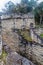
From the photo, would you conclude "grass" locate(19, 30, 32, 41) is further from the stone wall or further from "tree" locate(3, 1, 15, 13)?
"tree" locate(3, 1, 15, 13)

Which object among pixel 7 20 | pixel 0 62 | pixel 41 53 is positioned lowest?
pixel 41 53

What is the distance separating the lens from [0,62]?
14.2 metres

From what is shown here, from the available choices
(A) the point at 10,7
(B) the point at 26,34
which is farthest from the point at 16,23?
(A) the point at 10,7

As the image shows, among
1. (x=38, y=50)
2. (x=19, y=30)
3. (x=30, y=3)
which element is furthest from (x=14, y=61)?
(x=30, y=3)

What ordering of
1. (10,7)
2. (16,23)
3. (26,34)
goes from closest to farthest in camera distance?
(26,34)
(16,23)
(10,7)

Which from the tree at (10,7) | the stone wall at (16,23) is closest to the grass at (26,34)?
the stone wall at (16,23)

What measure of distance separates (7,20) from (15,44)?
537cm

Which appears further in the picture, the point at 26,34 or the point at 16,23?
the point at 16,23

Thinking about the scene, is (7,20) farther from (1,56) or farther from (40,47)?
(1,56)

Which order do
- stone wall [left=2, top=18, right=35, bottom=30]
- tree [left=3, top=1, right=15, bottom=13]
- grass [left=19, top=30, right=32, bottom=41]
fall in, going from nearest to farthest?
1. grass [left=19, top=30, right=32, bottom=41]
2. stone wall [left=2, top=18, right=35, bottom=30]
3. tree [left=3, top=1, right=15, bottom=13]

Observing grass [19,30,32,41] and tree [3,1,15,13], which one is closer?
grass [19,30,32,41]

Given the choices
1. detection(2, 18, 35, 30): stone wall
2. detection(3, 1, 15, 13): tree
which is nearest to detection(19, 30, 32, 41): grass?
detection(2, 18, 35, 30): stone wall

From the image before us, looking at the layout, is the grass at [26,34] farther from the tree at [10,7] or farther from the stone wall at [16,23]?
the tree at [10,7]

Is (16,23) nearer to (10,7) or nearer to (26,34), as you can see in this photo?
(26,34)
